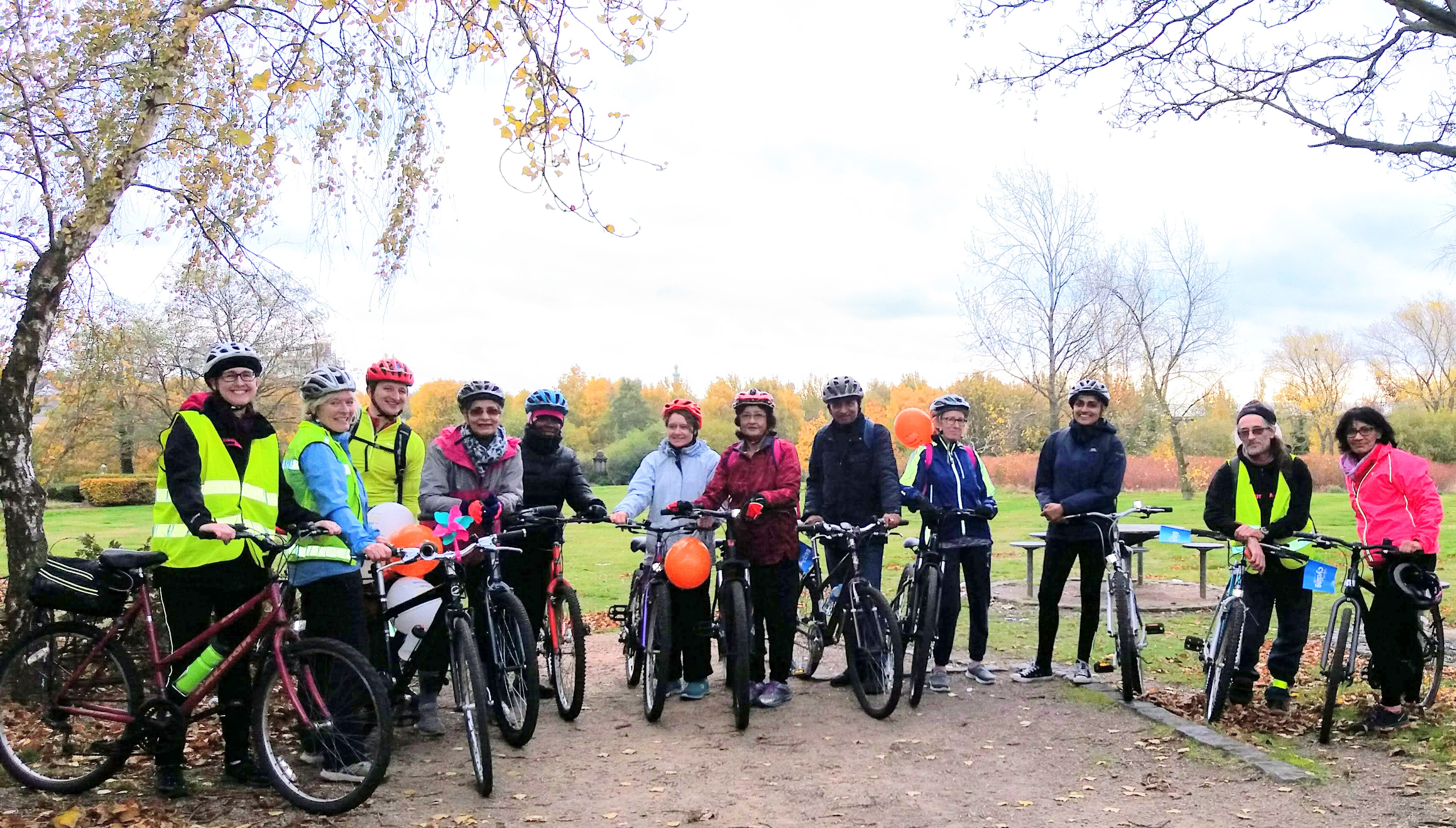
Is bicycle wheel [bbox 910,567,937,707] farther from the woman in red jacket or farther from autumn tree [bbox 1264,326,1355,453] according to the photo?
autumn tree [bbox 1264,326,1355,453]

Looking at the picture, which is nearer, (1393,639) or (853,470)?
(1393,639)

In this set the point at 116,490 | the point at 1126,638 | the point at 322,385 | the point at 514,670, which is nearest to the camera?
the point at 322,385

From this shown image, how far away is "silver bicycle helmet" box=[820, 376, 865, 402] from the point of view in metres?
6.71

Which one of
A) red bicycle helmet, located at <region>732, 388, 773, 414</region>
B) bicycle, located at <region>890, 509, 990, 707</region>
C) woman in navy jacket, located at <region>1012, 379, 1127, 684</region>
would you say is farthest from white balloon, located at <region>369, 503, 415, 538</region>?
woman in navy jacket, located at <region>1012, 379, 1127, 684</region>

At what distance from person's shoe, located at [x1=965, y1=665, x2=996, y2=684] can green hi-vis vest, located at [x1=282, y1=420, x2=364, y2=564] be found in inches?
157

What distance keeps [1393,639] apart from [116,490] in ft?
133

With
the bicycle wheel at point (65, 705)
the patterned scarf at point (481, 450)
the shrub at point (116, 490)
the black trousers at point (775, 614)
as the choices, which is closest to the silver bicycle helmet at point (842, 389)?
the black trousers at point (775, 614)

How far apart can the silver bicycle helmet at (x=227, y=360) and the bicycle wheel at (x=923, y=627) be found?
12.1ft

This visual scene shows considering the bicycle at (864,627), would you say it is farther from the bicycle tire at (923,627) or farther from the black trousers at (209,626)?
the black trousers at (209,626)

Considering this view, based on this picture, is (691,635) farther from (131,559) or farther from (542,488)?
(131,559)

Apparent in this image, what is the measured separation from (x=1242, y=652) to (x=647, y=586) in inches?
129

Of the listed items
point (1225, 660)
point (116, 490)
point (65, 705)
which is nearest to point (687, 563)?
point (1225, 660)

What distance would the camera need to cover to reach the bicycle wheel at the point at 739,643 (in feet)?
19.2

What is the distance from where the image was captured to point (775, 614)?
6520mm
